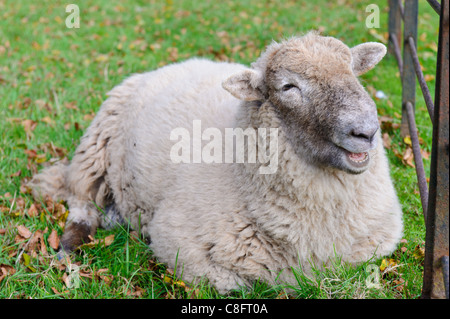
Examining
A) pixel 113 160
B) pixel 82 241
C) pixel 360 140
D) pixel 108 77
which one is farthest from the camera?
pixel 108 77

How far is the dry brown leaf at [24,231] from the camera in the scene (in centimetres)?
370

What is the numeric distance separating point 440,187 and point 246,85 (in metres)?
1.31

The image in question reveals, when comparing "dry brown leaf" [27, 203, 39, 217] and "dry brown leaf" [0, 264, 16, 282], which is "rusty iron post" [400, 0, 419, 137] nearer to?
"dry brown leaf" [27, 203, 39, 217]

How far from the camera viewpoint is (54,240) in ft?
12.4

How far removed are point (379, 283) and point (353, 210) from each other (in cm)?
46

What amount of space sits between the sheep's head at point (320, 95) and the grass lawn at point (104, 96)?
561 mm

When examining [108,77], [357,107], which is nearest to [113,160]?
[357,107]

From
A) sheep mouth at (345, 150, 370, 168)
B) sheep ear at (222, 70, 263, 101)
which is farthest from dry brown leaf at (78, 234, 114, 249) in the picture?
sheep mouth at (345, 150, 370, 168)

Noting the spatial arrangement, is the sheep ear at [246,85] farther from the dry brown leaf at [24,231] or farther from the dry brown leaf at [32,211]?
the dry brown leaf at [32,211]

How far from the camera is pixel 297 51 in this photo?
2967 mm

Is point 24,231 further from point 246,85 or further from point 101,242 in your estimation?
point 246,85

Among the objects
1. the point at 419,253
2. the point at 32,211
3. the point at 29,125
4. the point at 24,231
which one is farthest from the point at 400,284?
the point at 29,125

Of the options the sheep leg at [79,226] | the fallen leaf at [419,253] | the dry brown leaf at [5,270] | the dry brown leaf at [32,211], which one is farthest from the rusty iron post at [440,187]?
the dry brown leaf at [32,211]

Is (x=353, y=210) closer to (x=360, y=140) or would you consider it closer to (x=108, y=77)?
(x=360, y=140)
